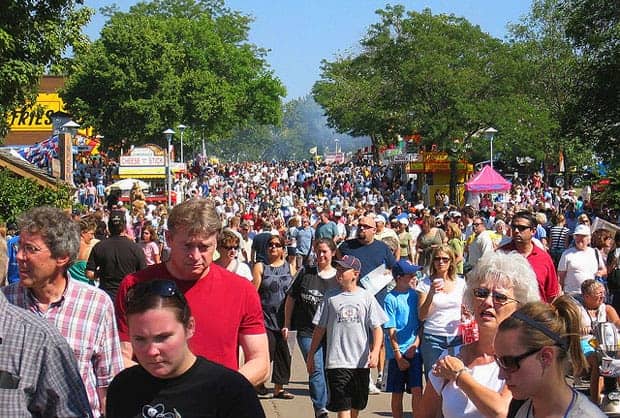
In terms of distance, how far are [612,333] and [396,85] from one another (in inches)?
1593

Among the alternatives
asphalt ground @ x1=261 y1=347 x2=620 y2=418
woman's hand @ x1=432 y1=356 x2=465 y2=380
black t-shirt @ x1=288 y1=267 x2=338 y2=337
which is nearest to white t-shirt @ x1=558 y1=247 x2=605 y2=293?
asphalt ground @ x1=261 y1=347 x2=620 y2=418

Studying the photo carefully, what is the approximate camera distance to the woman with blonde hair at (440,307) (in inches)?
309

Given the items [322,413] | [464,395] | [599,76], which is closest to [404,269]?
[322,413]

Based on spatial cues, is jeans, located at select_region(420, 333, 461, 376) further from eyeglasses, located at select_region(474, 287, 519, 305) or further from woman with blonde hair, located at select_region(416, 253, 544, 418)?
eyeglasses, located at select_region(474, 287, 519, 305)

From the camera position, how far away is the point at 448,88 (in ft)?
155

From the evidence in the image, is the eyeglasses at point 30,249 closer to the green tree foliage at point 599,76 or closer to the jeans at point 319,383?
the jeans at point 319,383

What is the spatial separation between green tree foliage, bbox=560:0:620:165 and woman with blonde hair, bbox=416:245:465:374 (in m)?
28.8

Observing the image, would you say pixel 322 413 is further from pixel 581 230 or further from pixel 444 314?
pixel 581 230

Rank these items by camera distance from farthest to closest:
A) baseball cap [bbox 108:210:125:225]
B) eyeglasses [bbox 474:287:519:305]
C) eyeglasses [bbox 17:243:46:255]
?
baseball cap [bbox 108:210:125:225] → eyeglasses [bbox 17:243:46:255] → eyeglasses [bbox 474:287:519:305]

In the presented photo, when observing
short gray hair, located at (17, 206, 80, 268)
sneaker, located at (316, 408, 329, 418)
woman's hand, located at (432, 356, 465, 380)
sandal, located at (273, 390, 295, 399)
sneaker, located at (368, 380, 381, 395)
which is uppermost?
short gray hair, located at (17, 206, 80, 268)

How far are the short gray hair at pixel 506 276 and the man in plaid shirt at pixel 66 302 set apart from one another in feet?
5.18

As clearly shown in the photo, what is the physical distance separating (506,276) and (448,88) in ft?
143

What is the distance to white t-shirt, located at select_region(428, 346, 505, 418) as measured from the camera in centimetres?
413

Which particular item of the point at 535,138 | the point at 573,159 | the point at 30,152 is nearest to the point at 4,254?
the point at 30,152
